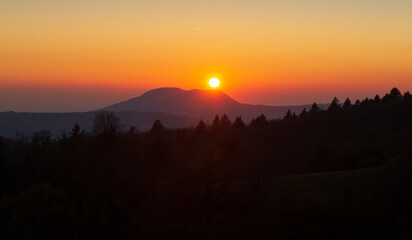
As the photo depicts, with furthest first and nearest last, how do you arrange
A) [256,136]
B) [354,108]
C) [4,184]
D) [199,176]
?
[354,108], [256,136], [199,176], [4,184]

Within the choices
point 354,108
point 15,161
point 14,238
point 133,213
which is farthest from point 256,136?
point 14,238

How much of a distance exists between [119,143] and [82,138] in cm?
404

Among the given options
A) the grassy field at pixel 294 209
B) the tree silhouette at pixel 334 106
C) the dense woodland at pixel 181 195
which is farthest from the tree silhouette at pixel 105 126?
the tree silhouette at pixel 334 106

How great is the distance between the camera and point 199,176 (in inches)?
1839

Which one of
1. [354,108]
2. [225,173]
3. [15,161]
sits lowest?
[225,173]

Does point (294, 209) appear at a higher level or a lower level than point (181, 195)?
lower

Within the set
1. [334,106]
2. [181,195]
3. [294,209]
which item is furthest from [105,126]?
[334,106]

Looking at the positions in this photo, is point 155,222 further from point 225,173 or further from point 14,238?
point 225,173

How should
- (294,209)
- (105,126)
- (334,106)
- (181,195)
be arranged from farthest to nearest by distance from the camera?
(334,106) → (105,126) → (181,195) → (294,209)

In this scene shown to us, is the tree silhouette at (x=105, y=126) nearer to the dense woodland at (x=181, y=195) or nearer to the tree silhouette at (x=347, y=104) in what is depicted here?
the dense woodland at (x=181, y=195)

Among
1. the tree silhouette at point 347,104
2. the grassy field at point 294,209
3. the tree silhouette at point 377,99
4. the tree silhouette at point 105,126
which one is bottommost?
the grassy field at point 294,209

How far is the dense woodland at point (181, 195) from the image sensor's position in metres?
20.6

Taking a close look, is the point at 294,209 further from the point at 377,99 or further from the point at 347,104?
the point at 377,99

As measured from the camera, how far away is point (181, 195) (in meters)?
26.9
